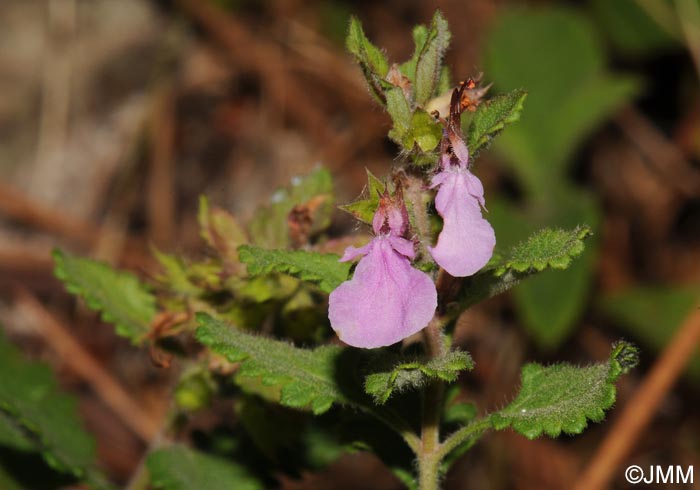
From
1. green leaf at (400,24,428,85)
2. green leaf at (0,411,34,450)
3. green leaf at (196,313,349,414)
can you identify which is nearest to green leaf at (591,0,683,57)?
green leaf at (400,24,428,85)

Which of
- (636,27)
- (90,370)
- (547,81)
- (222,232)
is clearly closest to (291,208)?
(222,232)

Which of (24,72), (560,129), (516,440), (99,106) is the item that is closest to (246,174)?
(99,106)

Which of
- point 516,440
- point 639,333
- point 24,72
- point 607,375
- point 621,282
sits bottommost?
point 607,375

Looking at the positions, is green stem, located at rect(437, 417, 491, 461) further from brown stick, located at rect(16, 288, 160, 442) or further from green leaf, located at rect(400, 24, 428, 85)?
brown stick, located at rect(16, 288, 160, 442)

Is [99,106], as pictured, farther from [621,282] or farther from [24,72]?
[621,282]

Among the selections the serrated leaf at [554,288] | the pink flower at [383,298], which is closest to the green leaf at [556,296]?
the serrated leaf at [554,288]
